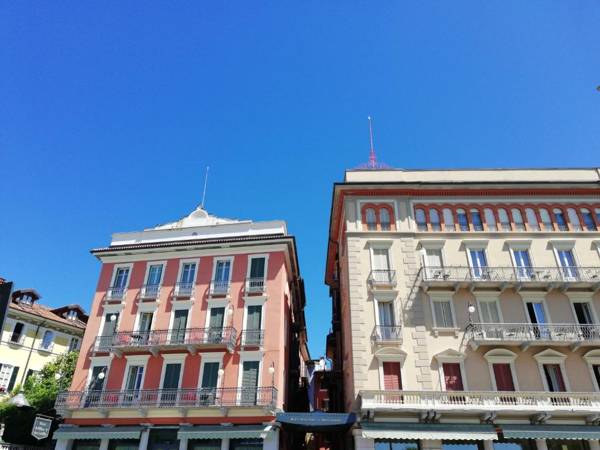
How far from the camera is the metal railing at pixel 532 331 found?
2266 cm

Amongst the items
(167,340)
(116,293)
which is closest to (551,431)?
(167,340)

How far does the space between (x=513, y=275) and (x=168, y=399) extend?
854 inches

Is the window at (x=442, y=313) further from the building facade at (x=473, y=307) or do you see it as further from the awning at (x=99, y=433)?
the awning at (x=99, y=433)

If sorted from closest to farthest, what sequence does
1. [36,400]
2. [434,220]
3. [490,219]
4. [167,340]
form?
[167,340], [490,219], [434,220], [36,400]

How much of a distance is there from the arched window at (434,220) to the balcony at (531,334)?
6729 millimetres

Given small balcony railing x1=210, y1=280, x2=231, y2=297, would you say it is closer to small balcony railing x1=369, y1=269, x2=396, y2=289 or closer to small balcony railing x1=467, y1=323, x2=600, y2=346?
small balcony railing x1=369, y1=269, x2=396, y2=289

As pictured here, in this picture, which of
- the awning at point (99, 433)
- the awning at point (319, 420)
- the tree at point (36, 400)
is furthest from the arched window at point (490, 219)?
the tree at point (36, 400)

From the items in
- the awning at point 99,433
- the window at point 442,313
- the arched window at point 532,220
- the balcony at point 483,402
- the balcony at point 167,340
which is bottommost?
the awning at point 99,433

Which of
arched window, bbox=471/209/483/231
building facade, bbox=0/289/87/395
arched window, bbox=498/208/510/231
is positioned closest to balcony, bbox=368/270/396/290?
arched window, bbox=471/209/483/231

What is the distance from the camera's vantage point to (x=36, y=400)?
2878 cm

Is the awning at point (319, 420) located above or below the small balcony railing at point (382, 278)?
below

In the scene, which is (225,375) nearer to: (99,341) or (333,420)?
(333,420)

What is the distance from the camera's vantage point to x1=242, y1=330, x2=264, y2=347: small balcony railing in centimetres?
2438

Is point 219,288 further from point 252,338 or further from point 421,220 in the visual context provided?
point 421,220
